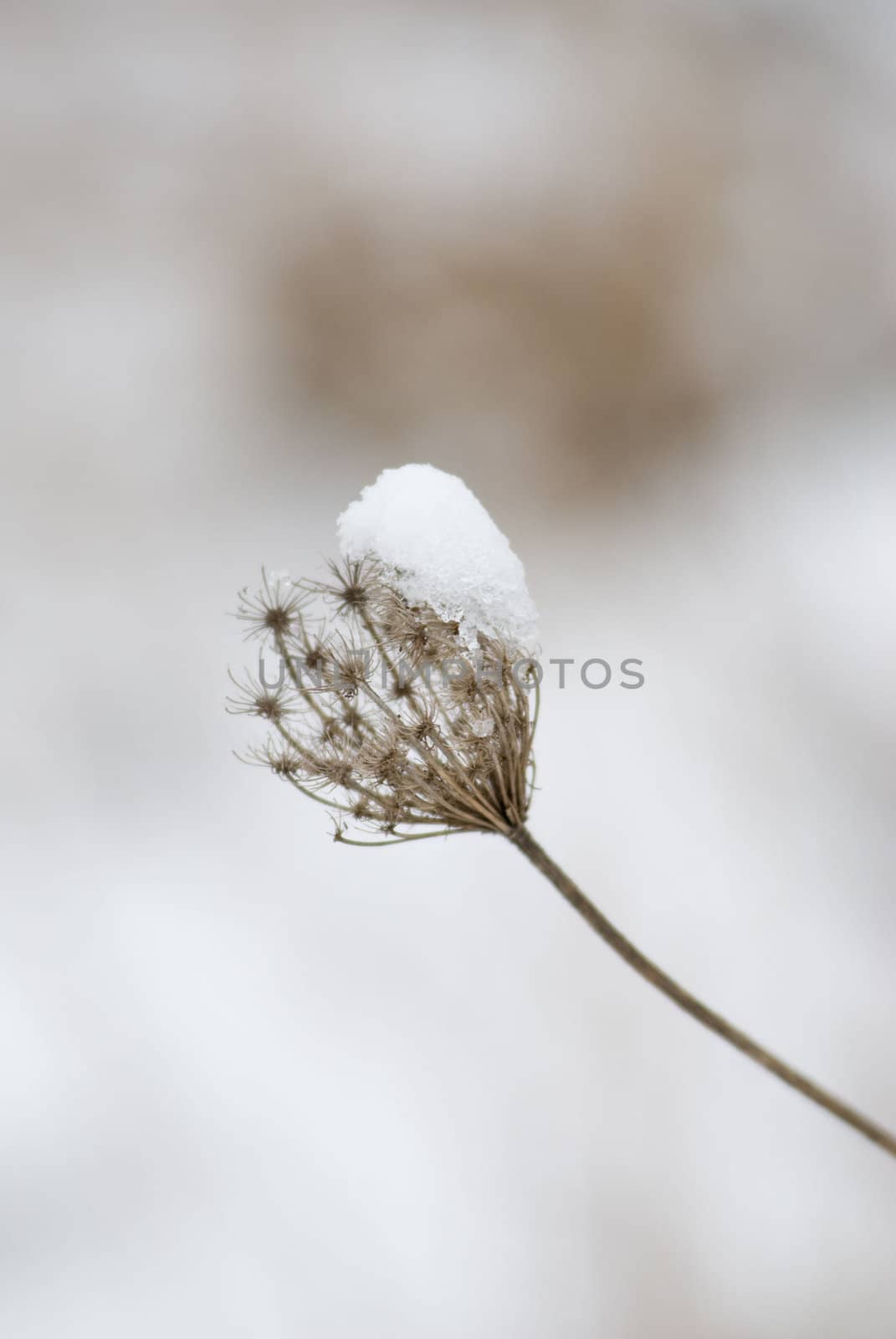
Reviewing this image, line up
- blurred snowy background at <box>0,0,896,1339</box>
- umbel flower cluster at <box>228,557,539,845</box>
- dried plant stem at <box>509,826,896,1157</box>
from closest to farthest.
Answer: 1. dried plant stem at <box>509,826,896,1157</box>
2. umbel flower cluster at <box>228,557,539,845</box>
3. blurred snowy background at <box>0,0,896,1339</box>

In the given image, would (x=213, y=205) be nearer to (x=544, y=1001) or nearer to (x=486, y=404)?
(x=486, y=404)

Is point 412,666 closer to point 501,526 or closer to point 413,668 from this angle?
point 413,668

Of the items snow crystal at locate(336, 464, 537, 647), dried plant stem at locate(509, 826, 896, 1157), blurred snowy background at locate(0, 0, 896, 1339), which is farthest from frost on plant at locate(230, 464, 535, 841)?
blurred snowy background at locate(0, 0, 896, 1339)

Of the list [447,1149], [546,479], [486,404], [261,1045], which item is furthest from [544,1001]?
[486,404]

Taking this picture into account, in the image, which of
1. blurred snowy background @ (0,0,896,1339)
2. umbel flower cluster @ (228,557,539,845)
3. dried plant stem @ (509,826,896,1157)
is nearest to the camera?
dried plant stem @ (509,826,896,1157)

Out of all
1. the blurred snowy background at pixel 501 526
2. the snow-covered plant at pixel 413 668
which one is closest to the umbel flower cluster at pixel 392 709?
the snow-covered plant at pixel 413 668

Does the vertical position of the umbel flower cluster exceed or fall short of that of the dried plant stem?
it exceeds it

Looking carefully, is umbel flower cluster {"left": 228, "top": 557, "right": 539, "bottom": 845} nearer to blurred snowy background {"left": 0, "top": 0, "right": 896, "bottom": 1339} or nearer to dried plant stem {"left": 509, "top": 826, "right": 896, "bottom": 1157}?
dried plant stem {"left": 509, "top": 826, "right": 896, "bottom": 1157}
